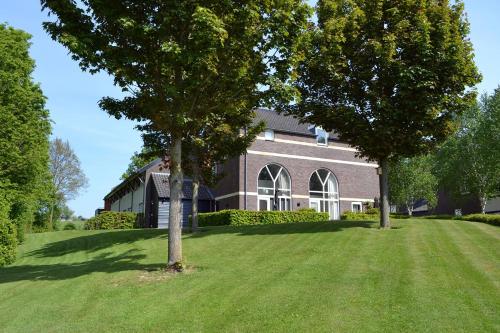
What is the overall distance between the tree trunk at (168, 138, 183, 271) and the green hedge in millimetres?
17702

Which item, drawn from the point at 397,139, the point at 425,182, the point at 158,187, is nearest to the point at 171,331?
the point at 397,139

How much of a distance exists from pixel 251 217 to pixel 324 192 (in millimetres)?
11435

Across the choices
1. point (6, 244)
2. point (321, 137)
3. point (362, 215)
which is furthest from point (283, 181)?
point (6, 244)

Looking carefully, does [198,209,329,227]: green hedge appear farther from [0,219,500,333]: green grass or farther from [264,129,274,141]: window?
[0,219,500,333]: green grass

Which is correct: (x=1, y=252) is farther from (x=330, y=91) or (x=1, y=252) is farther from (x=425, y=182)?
(x=425, y=182)

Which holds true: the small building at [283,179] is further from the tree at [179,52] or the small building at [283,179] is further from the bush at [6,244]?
the tree at [179,52]

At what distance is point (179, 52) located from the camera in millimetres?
11500

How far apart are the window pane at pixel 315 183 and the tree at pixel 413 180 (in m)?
15.8

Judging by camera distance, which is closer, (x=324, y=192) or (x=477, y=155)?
(x=324, y=192)

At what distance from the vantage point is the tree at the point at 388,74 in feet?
55.7

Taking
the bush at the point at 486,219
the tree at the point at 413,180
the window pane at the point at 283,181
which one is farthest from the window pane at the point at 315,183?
the bush at the point at 486,219

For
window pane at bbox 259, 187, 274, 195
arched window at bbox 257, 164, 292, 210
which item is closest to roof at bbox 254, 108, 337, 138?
arched window at bbox 257, 164, 292, 210

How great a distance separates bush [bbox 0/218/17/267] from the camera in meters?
19.7

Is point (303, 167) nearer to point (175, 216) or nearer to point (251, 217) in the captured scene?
point (251, 217)
